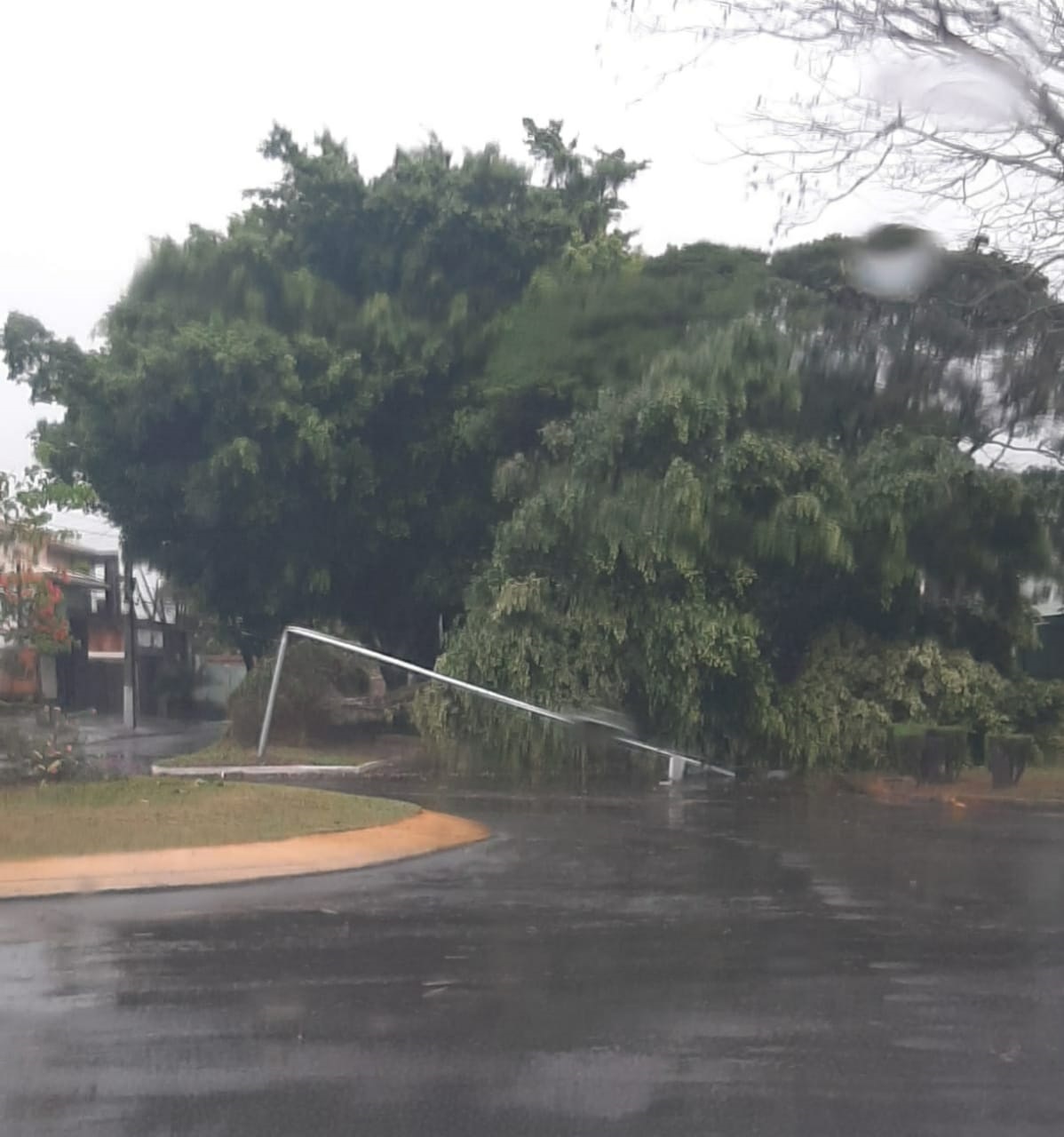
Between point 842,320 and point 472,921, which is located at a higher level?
point 842,320

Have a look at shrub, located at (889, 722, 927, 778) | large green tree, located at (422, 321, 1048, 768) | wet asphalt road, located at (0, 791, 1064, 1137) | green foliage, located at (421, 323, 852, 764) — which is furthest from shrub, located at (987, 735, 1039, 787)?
wet asphalt road, located at (0, 791, 1064, 1137)

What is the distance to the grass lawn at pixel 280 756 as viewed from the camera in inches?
998

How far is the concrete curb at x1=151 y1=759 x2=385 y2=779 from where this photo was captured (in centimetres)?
2409

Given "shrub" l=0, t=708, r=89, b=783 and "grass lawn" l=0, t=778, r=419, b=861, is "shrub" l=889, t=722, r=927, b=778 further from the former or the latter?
"shrub" l=0, t=708, r=89, b=783

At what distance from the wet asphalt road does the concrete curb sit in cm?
1078

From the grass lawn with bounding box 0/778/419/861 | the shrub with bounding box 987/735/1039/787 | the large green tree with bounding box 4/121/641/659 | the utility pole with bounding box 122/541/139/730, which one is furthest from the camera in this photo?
the utility pole with bounding box 122/541/139/730

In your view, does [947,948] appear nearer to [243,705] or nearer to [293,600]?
[243,705]

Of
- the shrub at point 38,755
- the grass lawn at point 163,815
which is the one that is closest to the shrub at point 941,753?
the grass lawn at point 163,815

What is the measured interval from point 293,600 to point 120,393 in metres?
5.68

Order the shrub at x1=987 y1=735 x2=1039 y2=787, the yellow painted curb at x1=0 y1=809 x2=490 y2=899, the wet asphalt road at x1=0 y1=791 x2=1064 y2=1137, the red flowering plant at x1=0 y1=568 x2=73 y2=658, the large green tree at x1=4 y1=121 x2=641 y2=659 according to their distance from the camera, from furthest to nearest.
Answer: the large green tree at x1=4 y1=121 x2=641 y2=659, the red flowering plant at x1=0 y1=568 x2=73 y2=658, the shrub at x1=987 y1=735 x2=1039 y2=787, the yellow painted curb at x1=0 y1=809 x2=490 y2=899, the wet asphalt road at x1=0 y1=791 x2=1064 y2=1137

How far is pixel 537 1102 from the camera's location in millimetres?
6676

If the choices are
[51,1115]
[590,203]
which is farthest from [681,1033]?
[590,203]

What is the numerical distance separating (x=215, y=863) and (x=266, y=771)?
1164 centimetres

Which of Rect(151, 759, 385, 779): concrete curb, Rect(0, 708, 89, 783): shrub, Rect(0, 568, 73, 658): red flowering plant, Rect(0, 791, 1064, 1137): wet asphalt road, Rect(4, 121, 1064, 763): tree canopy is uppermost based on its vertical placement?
Rect(4, 121, 1064, 763): tree canopy
